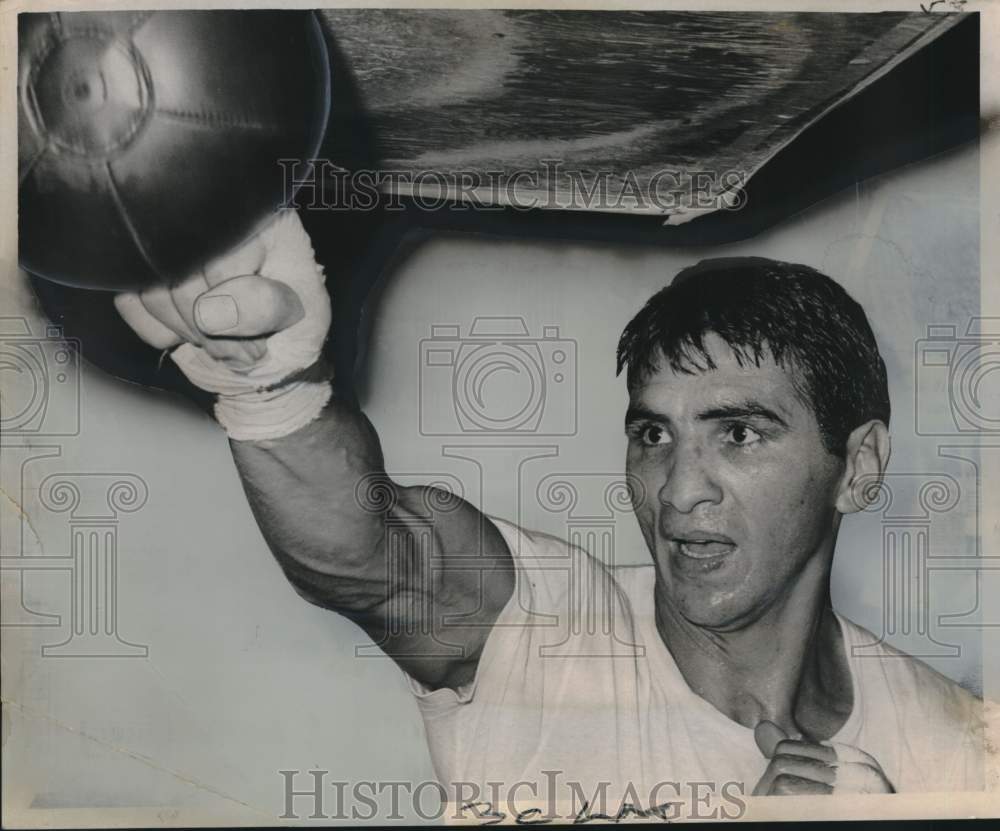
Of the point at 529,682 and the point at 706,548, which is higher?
the point at 706,548

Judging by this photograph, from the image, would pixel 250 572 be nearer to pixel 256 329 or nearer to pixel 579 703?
pixel 256 329

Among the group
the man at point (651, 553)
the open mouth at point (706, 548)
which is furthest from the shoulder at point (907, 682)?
the open mouth at point (706, 548)

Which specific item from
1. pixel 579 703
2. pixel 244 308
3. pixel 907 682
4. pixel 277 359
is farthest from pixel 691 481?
pixel 244 308

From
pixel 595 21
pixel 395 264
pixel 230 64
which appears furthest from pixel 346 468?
pixel 595 21

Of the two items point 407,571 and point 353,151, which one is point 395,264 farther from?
point 407,571

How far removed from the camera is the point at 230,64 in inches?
134

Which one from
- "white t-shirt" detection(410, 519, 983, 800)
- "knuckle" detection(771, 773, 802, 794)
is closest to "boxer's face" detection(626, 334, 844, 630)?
"white t-shirt" detection(410, 519, 983, 800)

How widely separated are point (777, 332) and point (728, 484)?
441mm

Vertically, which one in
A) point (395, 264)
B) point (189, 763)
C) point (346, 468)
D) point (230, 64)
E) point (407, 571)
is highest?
Answer: point (230, 64)

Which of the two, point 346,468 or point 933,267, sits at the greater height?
point 933,267

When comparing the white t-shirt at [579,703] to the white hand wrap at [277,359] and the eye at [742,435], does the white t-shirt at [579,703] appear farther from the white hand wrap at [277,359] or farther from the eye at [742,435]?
the white hand wrap at [277,359]

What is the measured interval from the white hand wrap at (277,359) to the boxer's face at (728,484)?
89 centimetres

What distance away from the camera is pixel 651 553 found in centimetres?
350

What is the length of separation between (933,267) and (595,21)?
3.83 feet
